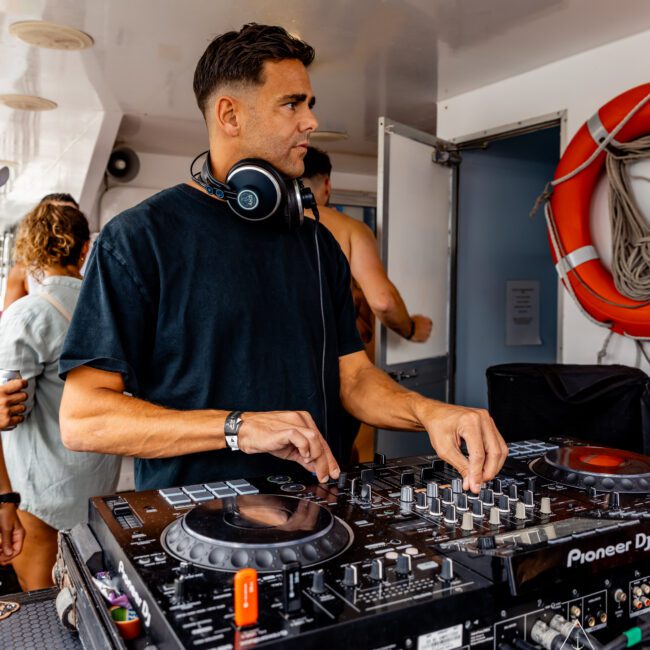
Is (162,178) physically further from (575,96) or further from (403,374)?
(575,96)

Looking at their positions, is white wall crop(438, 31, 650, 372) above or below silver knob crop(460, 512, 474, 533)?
above

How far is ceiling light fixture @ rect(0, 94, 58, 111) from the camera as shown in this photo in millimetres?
3806

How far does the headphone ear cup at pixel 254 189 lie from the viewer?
4.17ft

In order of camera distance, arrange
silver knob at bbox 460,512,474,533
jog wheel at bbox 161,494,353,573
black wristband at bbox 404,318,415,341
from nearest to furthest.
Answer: jog wheel at bbox 161,494,353,573
silver knob at bbox 460,512,474,533
black wristband at bbox 404,318,415,341

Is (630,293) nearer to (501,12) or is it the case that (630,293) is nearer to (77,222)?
(501,12)

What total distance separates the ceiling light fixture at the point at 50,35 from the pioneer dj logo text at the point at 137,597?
2.62m

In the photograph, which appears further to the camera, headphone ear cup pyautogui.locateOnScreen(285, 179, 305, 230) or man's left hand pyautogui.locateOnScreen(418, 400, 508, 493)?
headphone ear cup pyautogui.locateOnScreen(285, 179, 305, 230)

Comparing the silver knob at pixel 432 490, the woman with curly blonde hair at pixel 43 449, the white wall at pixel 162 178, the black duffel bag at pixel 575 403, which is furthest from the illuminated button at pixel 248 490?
the white wall at pixel 162 178

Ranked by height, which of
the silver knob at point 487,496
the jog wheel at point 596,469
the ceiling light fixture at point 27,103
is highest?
the ceiling light fixture at point 27,103

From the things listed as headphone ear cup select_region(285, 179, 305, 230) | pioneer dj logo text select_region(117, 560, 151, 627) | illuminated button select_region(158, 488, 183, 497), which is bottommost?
pioneer dj logo text select_region(117, 560, 151, 627)

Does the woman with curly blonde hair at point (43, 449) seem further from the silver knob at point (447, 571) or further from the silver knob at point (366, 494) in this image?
the silver knob at point (447, 571)

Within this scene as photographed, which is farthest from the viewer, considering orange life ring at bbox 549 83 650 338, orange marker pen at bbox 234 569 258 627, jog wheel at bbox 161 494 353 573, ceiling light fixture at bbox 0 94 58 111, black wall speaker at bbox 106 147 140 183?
black wall speaker at bbox 106 147 140 183

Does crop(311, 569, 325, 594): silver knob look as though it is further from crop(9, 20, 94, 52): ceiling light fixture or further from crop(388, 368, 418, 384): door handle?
crop(9, 20, 94, 52): ceiling light fixture

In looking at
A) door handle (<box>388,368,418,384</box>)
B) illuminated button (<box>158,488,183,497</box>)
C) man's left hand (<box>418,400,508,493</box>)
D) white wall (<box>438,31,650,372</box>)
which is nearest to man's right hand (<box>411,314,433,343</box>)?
door handle (<box>388,368,418,384</box>)
